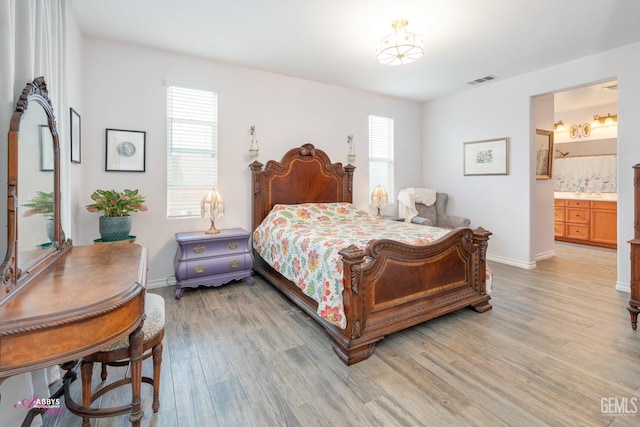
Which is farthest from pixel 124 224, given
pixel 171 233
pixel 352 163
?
pixel 352 163

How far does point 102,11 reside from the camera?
2838 millimetres

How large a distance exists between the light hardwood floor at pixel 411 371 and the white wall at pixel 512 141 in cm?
148

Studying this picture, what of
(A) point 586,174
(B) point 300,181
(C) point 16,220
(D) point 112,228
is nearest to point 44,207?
(C) point 16,220

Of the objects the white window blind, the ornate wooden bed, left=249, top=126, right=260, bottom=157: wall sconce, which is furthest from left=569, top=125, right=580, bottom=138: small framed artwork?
left=249, top=126, right=260, bottom=157: wall sconce

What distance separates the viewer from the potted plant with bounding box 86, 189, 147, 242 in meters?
2.96

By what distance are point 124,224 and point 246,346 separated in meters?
1.75

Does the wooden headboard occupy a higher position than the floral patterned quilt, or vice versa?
the wooden headboard

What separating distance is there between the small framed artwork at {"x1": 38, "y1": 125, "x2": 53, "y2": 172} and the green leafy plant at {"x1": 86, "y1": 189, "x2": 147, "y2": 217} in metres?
1.30

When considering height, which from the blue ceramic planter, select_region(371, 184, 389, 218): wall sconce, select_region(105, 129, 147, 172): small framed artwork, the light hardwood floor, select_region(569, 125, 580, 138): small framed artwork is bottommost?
the light hardwood floor

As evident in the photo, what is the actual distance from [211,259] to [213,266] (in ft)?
0.27

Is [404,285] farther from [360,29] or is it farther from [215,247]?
[360,29]

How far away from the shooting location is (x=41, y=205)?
1588mm

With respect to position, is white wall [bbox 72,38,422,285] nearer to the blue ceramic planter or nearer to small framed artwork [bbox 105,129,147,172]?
small framed artwork [bbox 105,129,147,172]

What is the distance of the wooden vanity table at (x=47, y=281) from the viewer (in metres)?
Result: 0.92
